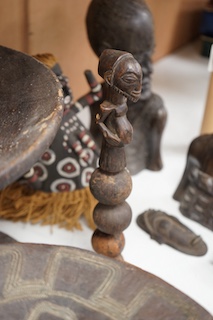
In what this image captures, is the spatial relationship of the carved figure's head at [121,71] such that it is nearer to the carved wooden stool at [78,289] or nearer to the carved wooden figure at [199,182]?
the carved wooden stool at [78,289]

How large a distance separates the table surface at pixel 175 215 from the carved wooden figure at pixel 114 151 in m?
0.13

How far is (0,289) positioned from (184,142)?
0.77 metres

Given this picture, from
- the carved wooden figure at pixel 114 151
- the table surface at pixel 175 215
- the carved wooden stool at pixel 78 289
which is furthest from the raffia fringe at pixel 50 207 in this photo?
the carved wooden stool at pixel 78 289

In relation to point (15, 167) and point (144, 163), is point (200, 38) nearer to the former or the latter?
point (144, 163)

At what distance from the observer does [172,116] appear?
1.47m

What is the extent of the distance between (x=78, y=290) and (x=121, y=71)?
0.98 feet

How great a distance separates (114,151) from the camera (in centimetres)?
76

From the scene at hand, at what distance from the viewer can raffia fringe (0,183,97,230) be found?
3.32ft

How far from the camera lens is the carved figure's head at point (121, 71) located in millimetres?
687

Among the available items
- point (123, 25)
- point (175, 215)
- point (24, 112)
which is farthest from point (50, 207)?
point (24, 112)

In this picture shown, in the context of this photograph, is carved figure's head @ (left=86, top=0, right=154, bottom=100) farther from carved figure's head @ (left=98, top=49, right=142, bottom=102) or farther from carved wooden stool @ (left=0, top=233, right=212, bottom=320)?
carved wooden stool @ (left=0, top=233, right=212, bottom=320)

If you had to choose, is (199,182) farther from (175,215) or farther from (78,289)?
(78,289)

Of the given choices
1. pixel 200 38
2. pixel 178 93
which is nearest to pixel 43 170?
pixel 178 93

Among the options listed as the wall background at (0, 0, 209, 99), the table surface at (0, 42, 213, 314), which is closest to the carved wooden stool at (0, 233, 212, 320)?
the table surface at (0, 42, 213, 314)
